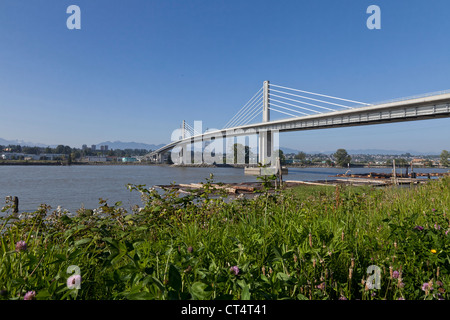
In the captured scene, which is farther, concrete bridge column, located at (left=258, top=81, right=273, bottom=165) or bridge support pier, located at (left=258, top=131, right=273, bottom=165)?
bridge support pier, located at (left=258, top=131, right=273, bottom=165)

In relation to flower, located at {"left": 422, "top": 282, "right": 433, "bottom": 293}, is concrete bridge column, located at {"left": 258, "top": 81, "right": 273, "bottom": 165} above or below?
above

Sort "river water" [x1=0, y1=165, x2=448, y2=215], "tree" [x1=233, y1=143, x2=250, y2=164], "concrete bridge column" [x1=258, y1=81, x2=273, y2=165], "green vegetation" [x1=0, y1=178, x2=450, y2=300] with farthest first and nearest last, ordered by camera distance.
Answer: "tree" [x1=233, y1=143, x2=250, y2=164]
"concrete bridge column" [x1=258, y1=81, x2=273, y2=165]
"river water" [x1=0, y1=165, x2=448, y2=215]
"green vegetation" [x1=0, y1=178, x2=450, y2=300]

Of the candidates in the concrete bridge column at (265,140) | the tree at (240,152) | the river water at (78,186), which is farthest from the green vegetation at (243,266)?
the tree at (240,152)

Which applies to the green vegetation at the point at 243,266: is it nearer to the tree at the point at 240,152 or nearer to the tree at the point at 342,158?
the tree at the point at 240,152

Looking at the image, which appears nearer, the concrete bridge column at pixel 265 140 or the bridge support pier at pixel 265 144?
the concrete bridge column at pixel 265 140

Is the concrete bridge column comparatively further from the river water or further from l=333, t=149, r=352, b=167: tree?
l=333, t=149, r=352, b=167: tree

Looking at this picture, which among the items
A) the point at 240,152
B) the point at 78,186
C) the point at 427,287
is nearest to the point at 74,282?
the point at 427,287

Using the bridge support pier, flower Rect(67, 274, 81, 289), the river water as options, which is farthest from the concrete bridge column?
flower Rect(67, 274, 81, 289)

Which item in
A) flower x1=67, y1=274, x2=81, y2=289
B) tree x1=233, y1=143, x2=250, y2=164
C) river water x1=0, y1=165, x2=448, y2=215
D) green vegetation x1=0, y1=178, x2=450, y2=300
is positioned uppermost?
tree x1=233, y1=143, x2=250, y2=164

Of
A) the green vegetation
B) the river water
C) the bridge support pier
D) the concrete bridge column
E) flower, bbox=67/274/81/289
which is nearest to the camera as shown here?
flower, bbox=67/274/81/289

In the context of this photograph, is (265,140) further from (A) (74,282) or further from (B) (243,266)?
(A) (74,282)
